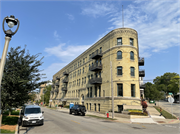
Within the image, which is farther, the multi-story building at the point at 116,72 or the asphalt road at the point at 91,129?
the multi-story building at the point at 116,72

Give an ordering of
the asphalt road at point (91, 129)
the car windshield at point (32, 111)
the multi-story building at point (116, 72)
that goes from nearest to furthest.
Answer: the asphalt road at point (91, 129) → the car windshield at point (32, 111) → the multi-story building at point (116, 72)

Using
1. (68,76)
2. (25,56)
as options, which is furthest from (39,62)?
(68,76)

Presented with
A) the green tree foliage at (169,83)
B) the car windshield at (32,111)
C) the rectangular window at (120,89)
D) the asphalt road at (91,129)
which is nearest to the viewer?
the asphalt road at (91,129)

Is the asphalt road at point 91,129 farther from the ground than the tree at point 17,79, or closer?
closer

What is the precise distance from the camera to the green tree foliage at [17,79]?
37.6 ft

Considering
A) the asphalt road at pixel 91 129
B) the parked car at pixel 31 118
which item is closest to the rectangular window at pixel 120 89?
the asphalt road at pixel 91 129

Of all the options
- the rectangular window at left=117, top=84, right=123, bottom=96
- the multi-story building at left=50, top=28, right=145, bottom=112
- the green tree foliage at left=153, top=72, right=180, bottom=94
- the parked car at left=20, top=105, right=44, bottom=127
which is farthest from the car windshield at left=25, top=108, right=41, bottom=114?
the green tree foliage at left=153, top=72, right=180, bottom=94

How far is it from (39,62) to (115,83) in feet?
58.2

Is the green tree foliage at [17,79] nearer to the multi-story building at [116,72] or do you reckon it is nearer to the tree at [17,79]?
the tree at [17,79]

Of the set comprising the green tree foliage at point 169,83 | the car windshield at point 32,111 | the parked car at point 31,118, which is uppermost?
the green tree foliage at point 169,83

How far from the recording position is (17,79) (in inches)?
456

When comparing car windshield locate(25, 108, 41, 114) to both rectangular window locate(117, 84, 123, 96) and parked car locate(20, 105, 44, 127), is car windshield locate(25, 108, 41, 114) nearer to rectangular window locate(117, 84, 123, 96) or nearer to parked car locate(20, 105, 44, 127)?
parked car locate(20, 105, 44, 127)

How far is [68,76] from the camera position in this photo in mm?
57844

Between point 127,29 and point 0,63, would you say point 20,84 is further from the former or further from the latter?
point 127,29
